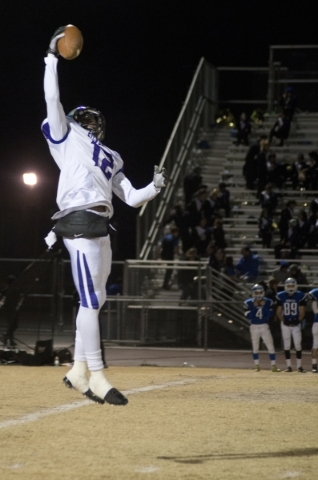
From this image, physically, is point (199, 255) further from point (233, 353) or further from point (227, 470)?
point (227, 470)

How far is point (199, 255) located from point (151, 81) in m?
17.1

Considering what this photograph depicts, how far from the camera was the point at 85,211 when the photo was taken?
710 centimetres

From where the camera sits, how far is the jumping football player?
7082 mm

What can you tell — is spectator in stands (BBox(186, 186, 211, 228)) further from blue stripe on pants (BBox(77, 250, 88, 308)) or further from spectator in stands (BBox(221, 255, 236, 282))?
blue stripe on pants (BBox(77, 250, 88, 308))

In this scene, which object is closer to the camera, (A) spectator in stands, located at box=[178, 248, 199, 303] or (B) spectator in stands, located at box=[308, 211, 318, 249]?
(A) spectator in stands, located at box=[178, 248, 199, 303]

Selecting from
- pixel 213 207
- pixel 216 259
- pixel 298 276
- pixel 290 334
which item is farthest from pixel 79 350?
pixel 213 207

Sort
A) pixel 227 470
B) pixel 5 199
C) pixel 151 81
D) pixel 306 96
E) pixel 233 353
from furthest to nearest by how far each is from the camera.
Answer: pixel 151 81, pixel 5 199, pixel 306 96, pixel 233 353, pixel 227 470

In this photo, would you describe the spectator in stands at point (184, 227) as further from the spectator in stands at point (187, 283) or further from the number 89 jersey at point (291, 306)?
the number 89 jersey at point (291, 306)

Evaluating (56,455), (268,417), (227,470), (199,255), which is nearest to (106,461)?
(56,455)

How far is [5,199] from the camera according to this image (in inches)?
1407

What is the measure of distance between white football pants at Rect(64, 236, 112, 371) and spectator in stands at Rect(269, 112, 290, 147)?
2128 cm

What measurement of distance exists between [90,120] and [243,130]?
21390 mm

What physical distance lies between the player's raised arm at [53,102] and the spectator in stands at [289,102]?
2129 cm

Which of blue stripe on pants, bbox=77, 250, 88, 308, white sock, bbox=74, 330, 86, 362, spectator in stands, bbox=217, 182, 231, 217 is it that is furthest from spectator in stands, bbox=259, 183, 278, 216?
blue stripe on pants, bbox=77, 250, 88, 308
